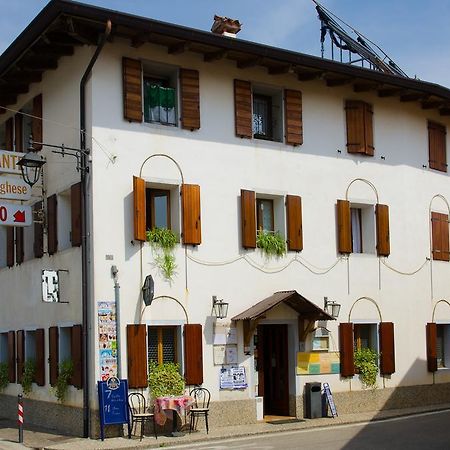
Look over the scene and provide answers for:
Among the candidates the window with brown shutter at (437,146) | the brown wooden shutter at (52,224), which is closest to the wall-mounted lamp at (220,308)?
the brown wooden shutter at (52,224)

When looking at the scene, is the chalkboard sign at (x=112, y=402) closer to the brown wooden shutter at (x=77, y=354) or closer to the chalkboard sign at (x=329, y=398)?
the brown wooden shutter at (x=77, y=354)

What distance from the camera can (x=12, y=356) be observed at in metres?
21.1

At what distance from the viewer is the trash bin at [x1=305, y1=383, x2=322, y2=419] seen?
19.1 meters

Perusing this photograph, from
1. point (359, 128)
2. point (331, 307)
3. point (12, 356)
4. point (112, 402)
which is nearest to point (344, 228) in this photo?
point (331, 307)

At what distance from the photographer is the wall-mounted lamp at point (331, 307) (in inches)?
774

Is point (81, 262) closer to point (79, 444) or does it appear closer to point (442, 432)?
point (79, 444)

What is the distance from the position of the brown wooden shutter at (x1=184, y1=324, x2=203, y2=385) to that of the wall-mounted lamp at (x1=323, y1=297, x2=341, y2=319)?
3.61 m

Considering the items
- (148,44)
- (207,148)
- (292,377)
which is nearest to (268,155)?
(207,148)

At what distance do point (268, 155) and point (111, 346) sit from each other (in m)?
5.76

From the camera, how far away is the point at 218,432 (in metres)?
17.1

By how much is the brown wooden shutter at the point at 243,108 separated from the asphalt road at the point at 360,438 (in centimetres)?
658

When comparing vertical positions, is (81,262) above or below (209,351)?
above

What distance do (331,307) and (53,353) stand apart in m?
6.35

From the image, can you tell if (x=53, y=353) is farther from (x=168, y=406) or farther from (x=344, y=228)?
(x=344, y=228)
